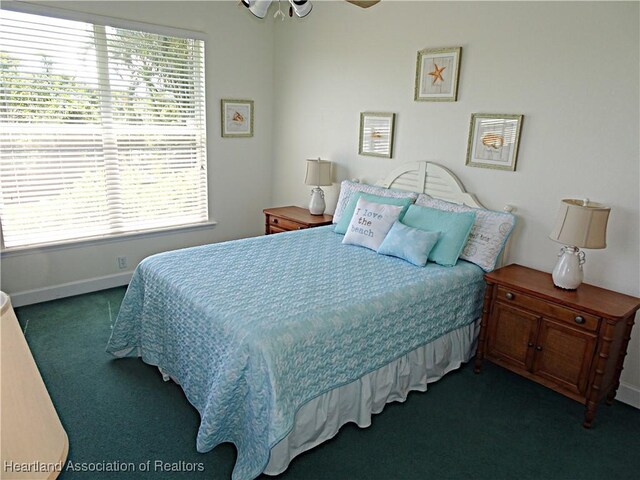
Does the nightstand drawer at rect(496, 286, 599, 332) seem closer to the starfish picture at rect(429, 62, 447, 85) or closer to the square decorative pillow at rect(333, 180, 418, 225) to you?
the square decorative pillow at rect(333, 180, 418, 225)

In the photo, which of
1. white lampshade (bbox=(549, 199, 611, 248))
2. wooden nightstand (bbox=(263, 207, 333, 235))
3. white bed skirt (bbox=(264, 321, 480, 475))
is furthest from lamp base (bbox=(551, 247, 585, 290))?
wooden nightstand (bbox=(263, 207, 333, 235))

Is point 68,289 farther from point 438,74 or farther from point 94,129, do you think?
point 438,74

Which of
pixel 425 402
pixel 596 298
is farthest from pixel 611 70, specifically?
pixel 425 402

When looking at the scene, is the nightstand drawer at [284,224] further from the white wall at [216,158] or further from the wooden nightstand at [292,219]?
the white wall at [216,158]

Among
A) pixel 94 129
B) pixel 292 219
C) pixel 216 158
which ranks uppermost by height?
pixel 94 129

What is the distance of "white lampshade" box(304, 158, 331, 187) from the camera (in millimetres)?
4238

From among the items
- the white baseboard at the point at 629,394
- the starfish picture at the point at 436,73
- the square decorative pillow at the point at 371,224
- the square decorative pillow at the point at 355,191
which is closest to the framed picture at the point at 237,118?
the square decorative pillow at the point at 355,191

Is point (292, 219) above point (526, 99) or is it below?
below

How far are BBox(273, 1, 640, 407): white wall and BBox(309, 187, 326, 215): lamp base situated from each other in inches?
14.2

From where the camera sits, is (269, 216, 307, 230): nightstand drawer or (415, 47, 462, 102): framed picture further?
(269, 216, 307, 230): nightstand drawer

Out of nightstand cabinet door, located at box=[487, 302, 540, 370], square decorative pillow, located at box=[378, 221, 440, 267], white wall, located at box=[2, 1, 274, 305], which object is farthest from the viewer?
white wall, located at box=[2, 1, 274, 305]

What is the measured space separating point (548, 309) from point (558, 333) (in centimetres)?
15

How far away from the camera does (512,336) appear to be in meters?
2.79

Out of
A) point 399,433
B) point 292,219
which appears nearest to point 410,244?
point 399,433
